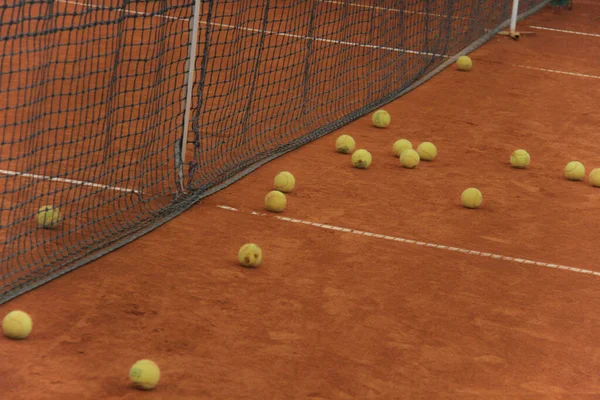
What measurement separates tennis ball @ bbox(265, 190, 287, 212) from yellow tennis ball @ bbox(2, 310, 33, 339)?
6.26 ft

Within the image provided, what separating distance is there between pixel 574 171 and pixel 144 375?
3.87 metres

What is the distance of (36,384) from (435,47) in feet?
24.5

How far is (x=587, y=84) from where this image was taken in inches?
375

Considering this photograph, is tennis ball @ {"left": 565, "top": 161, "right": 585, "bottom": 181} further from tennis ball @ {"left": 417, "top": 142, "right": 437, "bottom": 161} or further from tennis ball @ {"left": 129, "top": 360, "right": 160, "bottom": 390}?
tennis ball @ {"left": 129, "top": 360, "right": 160, "bottom": 390}

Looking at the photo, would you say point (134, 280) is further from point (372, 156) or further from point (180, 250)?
point (372, 156)

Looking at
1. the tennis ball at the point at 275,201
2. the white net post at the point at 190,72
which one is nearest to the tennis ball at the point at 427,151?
the tennis ball at the point at 275,201

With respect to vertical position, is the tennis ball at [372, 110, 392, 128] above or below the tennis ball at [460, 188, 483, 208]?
above

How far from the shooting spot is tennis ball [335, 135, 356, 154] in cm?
671

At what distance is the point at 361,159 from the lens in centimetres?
639

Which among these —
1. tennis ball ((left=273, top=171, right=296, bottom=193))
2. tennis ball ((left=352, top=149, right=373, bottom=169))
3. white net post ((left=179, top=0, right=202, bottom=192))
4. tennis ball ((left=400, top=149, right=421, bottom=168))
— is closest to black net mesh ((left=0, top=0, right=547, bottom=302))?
white net post ((left=179, top=0, right=202, bottom=192))

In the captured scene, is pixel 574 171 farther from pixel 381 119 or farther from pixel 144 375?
pixel 144 375

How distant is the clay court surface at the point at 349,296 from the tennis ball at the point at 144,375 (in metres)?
0.03

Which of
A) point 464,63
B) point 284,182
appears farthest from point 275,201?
point 464,63

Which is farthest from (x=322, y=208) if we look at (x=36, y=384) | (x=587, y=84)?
(x=587, y=84)
